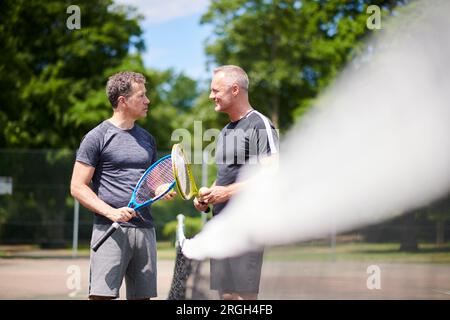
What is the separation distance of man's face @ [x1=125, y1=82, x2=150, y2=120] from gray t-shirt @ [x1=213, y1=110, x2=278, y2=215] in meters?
0.59

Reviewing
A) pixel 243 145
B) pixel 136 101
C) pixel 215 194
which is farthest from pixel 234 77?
pixel 215 194

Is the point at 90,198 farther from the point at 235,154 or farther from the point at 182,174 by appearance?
the point at 235,154

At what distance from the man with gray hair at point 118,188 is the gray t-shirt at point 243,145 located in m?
0.52

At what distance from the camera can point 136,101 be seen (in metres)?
4.71

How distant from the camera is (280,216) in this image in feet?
24.5

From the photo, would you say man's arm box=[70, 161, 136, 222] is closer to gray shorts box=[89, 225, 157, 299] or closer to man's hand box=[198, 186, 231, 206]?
gray shorts box=[89, 225, 157, 299]

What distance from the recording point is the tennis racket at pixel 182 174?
4.71 metres

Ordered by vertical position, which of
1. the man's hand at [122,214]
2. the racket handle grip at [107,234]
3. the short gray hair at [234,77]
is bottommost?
the racket handle grip at [107,234]

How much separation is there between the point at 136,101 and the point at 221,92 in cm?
57

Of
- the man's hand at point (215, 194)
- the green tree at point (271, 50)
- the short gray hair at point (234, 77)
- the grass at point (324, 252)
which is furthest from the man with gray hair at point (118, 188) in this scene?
the green tree at point (271, 50)

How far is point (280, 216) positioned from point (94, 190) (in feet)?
10.1

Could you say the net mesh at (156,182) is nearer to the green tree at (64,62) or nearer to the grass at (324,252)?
the grass at (324,252)

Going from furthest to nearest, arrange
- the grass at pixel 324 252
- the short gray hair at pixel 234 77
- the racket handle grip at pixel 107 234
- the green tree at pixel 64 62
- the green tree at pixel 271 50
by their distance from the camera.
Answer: the green tree at pixel 271 50, the green tree at pixel 64 62, the grass at pixel 324 252, the short gray hair at pixel 234 77, the racket handle grip at pixel 107 234
